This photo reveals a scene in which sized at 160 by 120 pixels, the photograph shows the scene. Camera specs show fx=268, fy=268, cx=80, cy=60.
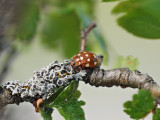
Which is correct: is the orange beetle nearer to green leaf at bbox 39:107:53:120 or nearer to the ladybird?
the ladybird

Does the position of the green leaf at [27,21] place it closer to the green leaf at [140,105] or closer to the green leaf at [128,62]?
the green leaf at [128,62]

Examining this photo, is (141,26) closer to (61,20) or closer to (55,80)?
(55,80)

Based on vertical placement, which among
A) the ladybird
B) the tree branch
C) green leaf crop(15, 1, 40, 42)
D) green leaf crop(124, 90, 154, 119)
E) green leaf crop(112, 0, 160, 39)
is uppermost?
green leaf crop(15, 1, 40, 42)

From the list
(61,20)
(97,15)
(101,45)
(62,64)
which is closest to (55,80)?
(62,64)

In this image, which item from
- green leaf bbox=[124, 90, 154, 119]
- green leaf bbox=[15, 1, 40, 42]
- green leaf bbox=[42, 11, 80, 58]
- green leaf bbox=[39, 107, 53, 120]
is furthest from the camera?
green leaf bbox=[42, 11, 80, 58]

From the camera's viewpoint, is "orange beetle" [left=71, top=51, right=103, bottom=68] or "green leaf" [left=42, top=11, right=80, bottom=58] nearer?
"orange beetle" [left=71, top=51, right=103, bottom=68]

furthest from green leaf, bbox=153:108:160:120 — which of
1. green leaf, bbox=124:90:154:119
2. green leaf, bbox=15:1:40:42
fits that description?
green leaf, bbox=15:1:40:42

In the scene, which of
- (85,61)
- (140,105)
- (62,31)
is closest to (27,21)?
(62,31)

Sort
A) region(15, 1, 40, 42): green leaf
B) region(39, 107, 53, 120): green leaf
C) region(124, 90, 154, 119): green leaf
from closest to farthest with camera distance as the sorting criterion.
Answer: region(124, 90, 154, 119): green leaf
region(39, 107, 53, 120): green leaf
region(15, 1, 40, 42): green leaf
